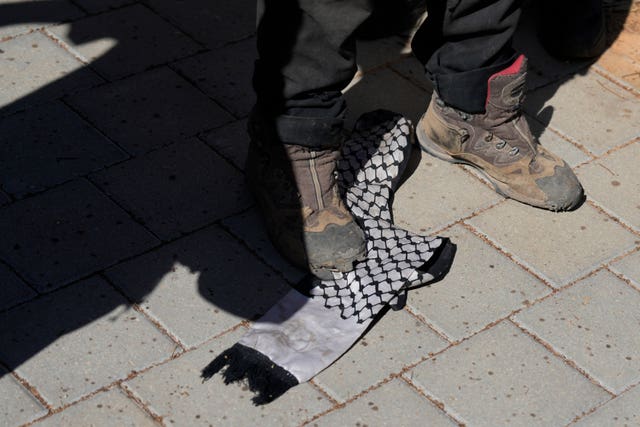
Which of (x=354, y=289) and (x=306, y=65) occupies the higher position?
(x=306, y=65)

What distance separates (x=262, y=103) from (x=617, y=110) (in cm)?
139

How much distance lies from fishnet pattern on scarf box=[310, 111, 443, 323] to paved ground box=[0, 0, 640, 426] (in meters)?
0.07

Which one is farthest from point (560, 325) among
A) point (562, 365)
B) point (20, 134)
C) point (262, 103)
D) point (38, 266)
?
point (20, 134)

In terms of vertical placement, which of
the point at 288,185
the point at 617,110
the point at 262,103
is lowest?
the point at 617,110

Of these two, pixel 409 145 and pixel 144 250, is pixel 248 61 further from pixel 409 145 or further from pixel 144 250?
pixel 144 250

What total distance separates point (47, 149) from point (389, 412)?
134 cm

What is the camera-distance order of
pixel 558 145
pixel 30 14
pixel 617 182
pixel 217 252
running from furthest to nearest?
1. pixel 30 14
2. pixel 558 145
3. pixel 617 182
4. pixel 217 252

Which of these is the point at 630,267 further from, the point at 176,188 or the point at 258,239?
the point at 176,188

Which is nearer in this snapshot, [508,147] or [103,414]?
[103,414]

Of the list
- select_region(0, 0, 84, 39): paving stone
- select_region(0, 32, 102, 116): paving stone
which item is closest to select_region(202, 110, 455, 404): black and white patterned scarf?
select_region(0, 32, 102, 116): paving stone

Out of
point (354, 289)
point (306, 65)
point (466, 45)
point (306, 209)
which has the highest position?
point (306, 65)

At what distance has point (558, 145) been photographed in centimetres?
324

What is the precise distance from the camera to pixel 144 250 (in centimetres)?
270

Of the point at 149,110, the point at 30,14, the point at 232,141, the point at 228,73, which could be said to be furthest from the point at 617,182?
the point at 30,14
